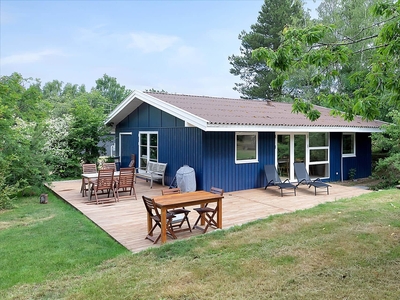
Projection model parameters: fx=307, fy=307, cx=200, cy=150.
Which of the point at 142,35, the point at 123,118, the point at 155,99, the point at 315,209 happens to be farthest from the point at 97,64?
the point at 315,209

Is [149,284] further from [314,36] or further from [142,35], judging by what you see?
[142,35]

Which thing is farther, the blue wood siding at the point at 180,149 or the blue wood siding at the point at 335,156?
the blue wood siding at the point at 335,156

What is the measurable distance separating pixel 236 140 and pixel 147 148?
13.8 ft

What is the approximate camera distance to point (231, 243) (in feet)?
15.4

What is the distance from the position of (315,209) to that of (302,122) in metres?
4.30

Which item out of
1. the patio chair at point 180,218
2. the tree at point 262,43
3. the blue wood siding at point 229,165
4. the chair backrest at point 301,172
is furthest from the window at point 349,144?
the tree at point 262,43

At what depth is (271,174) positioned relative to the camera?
32.0 ft

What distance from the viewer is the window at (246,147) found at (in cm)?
955

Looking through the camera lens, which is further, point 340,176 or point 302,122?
point 340,176

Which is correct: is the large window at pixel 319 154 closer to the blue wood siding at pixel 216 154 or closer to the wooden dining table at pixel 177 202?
the blue wood siding at pixel 216 154

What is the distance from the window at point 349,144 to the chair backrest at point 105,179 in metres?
8.75

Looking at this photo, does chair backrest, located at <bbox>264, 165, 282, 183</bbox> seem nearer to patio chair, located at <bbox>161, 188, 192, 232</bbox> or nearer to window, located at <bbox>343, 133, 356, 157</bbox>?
window, located at <bbox>343, 133, 356, 157</bbox>

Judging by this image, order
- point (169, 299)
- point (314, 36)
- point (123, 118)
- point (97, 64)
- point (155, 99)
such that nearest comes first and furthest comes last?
point (169, 299), point (314, 36), point (155, 99), point (123, 118), point (97, 64)

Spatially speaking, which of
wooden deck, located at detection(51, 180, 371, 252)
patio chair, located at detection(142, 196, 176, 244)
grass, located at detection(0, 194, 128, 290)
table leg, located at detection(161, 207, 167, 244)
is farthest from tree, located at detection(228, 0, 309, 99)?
grass, located at detection(0, 194, 128, 290)
